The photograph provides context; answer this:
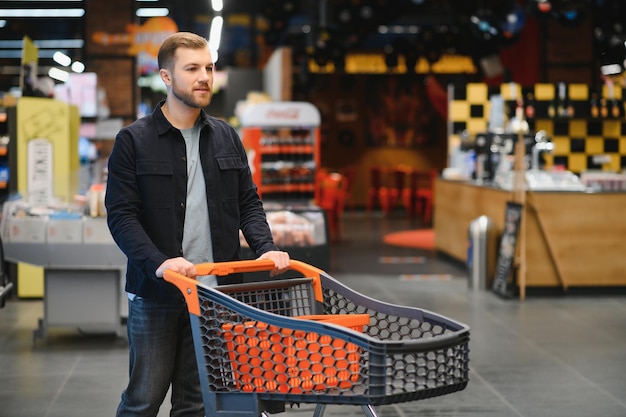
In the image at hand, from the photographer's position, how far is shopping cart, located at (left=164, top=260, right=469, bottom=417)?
2.68 meters

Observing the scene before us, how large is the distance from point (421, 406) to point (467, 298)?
3968mm

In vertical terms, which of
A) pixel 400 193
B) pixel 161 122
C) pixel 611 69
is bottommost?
pixel 400 193

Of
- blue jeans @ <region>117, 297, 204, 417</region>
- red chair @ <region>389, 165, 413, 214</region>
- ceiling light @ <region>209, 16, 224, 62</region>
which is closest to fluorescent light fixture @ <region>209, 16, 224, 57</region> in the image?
ceiling light @ <region>209, 16, 224, 62</region>

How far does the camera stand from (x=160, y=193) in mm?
3203

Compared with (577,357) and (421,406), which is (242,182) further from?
(577,357)

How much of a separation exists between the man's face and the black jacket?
0.45 ft

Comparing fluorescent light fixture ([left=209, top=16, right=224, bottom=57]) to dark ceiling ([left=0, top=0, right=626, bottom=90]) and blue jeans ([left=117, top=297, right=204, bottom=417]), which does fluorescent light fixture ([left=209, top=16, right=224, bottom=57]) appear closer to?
dark ceiling ([left=0, top=0, right=626, bottom=90])

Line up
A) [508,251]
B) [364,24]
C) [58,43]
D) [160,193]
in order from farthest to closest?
[58,43], [364,24], [508,251], [160,193]

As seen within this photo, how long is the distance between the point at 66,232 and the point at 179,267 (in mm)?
4088

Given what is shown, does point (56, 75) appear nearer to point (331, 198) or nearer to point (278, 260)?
point (331, 198)

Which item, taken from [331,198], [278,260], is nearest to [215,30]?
[331,198]

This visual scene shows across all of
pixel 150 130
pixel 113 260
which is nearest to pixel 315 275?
pixel 150 130

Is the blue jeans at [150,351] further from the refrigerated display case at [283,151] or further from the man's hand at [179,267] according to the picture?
the refrigerated display case at [283,151]

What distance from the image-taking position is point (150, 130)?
10.6ft
